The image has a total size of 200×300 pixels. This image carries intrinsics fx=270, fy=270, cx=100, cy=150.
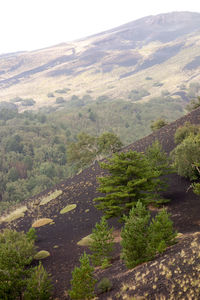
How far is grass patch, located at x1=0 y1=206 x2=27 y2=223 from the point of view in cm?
3806

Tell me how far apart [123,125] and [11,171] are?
8071 centimetres

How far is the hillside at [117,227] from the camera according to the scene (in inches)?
487

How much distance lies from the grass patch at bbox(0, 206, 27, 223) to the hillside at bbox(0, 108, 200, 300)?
6.1 inches

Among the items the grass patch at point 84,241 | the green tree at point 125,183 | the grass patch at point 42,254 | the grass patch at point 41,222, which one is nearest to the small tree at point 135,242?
the green tree at point 125,183

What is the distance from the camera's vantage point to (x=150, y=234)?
15.5 meters

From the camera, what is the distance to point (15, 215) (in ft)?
127

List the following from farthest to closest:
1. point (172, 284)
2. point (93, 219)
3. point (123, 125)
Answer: point (123, 125) → point (93, 219) → point (172, 284)

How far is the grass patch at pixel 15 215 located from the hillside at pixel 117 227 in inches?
6.1

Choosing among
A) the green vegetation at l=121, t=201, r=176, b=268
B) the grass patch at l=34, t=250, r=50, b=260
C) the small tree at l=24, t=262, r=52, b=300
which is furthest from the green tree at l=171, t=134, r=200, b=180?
the small tree at l=24, t=262, r=52, b=300

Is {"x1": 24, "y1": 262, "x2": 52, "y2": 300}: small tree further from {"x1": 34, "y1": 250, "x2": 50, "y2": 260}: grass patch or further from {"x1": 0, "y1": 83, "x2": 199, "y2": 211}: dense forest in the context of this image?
{"x1": 0, "y1": 83, "x2": 199, "y2": 211}: dense forest

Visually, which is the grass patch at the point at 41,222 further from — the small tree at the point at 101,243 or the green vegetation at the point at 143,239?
the green vegetation at the point at 143,239

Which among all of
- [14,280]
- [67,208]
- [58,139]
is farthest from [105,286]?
[58,139]

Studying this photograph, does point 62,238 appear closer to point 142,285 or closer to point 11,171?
point 142,285

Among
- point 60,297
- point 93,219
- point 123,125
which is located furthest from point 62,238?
point 123,125
